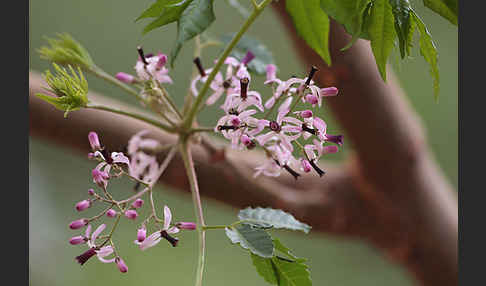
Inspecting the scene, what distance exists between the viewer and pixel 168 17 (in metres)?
0.32

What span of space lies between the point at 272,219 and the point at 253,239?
0.12ft

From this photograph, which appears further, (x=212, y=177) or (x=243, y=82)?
(x=212, y=177)

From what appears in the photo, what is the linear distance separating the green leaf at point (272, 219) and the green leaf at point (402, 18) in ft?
0.45

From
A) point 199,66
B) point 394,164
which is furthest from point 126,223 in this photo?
point 199,66

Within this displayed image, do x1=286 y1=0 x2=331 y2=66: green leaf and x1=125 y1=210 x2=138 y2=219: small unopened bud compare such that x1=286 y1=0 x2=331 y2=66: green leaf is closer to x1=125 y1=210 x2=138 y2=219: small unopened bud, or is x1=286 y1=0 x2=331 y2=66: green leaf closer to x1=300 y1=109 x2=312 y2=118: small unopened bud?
x1=300 y1=109 x2=312 y2=118: small unopened bud

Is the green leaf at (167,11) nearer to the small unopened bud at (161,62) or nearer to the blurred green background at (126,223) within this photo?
the small unopened bud at (161,62)

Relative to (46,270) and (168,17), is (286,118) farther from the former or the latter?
(46,270)

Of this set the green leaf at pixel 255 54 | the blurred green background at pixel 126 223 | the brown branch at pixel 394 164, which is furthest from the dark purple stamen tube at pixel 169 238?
the blurred green background at pixel 126 223

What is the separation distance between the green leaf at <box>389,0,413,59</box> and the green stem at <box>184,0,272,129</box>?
0.08 meters

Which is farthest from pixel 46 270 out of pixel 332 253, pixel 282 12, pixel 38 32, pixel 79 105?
pixel 79 105

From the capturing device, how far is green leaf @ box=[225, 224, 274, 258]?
1.01ft

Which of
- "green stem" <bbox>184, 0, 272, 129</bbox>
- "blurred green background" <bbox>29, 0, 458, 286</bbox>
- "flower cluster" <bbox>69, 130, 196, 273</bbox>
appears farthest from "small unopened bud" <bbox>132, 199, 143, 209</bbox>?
"blurred green background" <bbox>29, 0, 458, 286</bbox>

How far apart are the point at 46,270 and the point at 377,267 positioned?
2.74 ft

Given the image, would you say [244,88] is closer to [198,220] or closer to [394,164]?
[198,220]
